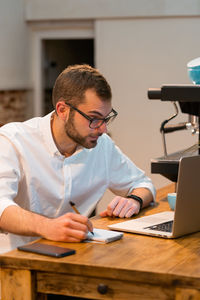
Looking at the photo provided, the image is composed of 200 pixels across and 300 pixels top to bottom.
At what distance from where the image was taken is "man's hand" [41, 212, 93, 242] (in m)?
1.79

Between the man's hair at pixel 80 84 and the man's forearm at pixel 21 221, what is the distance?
1.77 feet

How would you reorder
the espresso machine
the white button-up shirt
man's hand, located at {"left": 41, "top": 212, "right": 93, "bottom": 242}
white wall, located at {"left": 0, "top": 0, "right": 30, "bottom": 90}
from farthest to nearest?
white wall, located at {"left": 0, "top": 0, "right": 30, "bottom": 90} < the white button-up shirt < the espresso machine < man's hand, located at {"left": 41, "top": 212, "right": 93, "bottom": 242}

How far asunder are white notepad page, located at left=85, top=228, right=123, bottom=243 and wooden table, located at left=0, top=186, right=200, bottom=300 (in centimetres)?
4

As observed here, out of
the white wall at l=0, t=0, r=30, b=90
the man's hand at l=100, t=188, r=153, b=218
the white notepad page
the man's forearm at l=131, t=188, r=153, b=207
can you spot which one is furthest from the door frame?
the white notepad page

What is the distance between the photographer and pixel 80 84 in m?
2.25

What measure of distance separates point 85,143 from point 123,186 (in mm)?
426

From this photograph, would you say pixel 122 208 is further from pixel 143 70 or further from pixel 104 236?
pixel 143 70

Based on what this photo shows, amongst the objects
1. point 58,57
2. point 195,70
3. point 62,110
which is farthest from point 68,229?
point 58,57

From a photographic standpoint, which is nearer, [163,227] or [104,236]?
[104,236]

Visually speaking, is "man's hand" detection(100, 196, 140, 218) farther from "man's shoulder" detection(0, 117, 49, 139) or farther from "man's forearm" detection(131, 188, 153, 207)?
"man's shoulder" detection(0, 117, 49, 139)

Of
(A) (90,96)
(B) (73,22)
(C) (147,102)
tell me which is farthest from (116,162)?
(B) (73,22)

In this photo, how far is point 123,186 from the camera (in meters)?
2.61

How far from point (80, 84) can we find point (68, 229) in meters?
0.69

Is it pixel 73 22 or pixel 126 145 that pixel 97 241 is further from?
pixel 73 22
